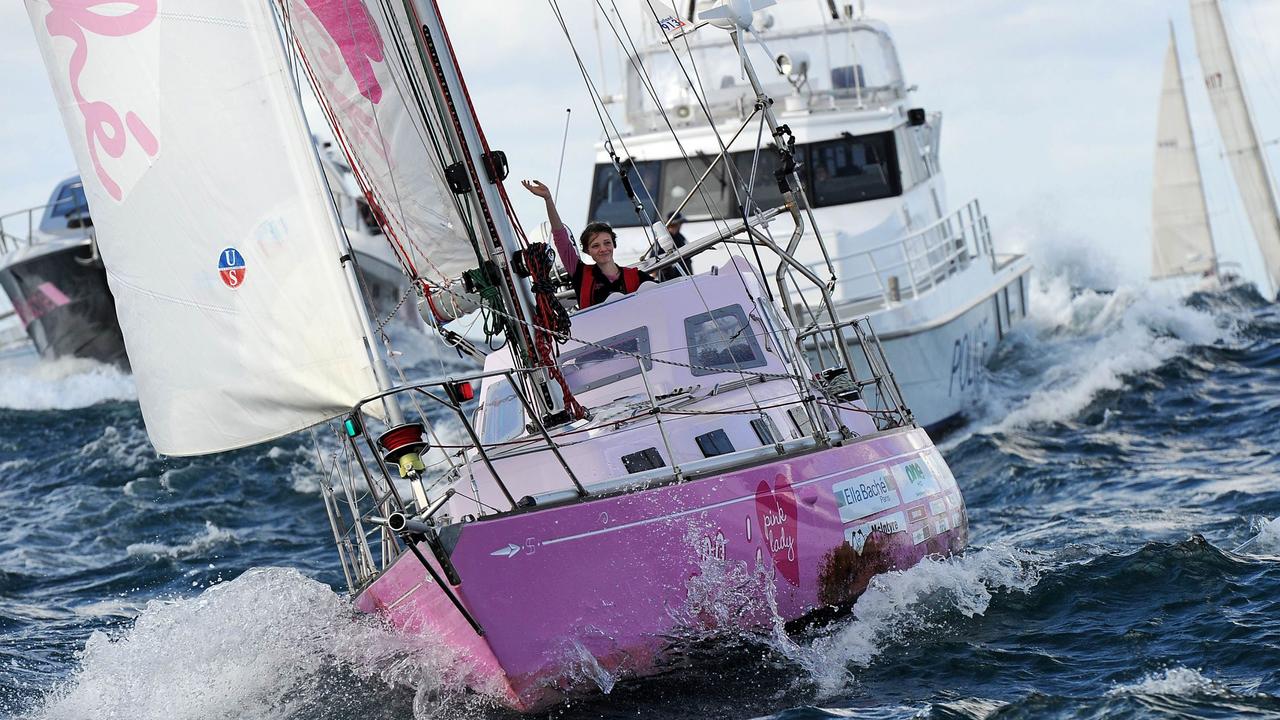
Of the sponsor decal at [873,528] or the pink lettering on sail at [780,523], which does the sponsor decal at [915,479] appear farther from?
the pink lettering on sail at [780,523]

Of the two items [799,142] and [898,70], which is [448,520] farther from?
[898,70]

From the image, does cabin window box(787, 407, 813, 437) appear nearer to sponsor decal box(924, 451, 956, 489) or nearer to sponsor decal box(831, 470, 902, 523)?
sponsor decal box(831, 470, 902, 523)

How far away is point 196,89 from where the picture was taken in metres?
6.70

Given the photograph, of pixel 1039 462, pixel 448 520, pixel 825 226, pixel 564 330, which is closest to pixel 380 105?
pixel 564 330

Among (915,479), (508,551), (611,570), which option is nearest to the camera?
(508,551)

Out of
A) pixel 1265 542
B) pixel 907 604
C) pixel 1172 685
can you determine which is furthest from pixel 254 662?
pixel 1265 542

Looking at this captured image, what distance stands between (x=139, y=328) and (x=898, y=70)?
12.9 metres

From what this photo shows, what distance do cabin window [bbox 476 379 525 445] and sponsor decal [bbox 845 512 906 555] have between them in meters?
2.00

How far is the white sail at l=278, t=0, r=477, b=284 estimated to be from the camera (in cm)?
702

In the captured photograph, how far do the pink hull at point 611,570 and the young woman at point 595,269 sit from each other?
6.49 feet

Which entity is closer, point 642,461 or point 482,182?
Result: point 642,461

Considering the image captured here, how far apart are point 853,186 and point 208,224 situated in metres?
10.1

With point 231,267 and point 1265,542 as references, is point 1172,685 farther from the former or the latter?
point 231,267

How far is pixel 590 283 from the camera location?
8.11 metres
